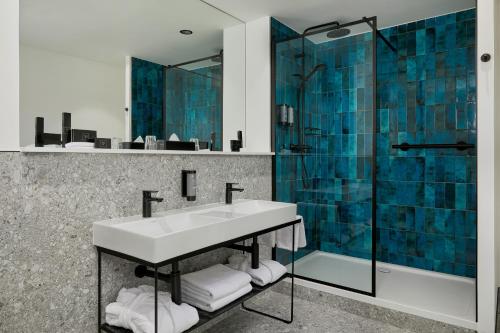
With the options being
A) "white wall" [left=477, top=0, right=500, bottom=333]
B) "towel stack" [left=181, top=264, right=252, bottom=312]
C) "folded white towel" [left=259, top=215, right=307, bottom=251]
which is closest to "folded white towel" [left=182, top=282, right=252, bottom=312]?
"towel stack" [left=181, top=264, right=252, bottom=312]

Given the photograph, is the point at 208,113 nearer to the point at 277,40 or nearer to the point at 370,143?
the point at 277,40

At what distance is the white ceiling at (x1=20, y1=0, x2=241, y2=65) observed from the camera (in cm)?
160

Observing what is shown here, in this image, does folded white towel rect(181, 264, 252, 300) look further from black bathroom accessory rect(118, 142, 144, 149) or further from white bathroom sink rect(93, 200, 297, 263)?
black bathroom accessory rect(118, 142, 144, 149)

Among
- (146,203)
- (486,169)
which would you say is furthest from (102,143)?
(486,169)

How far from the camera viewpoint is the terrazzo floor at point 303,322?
237 cm

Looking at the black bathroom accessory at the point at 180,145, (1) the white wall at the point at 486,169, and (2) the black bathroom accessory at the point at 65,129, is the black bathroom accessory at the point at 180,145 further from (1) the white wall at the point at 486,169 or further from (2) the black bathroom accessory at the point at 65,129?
(1) the white wall at the point at 486,169

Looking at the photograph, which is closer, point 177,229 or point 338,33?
point 177,229

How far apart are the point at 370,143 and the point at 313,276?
3.89ft

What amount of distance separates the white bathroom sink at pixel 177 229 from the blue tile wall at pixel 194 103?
55cm

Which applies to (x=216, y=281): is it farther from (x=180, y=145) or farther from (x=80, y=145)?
(x=80, y=145)

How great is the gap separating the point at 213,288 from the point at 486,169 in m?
1.75

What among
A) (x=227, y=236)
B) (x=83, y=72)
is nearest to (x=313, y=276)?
(x=227, y=236)

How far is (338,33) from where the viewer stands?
2.71m

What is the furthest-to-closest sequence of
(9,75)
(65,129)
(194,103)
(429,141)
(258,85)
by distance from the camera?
(429,141) < (258,85) < (194,103) < (65,129) < (9,75)
